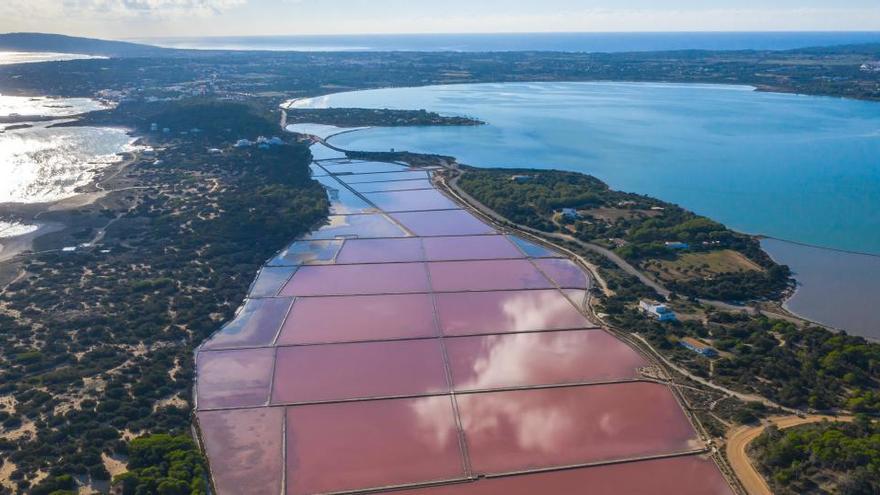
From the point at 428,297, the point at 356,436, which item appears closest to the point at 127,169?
the point at 428,297

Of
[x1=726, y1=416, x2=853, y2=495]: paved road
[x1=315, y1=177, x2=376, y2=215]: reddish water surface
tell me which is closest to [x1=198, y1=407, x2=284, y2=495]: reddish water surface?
[x1=726, y1=416, x2=853, y2=495]: paved road

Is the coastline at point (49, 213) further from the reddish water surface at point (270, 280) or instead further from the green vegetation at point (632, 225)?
the green vegetation at point (632, 225)

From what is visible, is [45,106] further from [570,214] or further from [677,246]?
[677,246]

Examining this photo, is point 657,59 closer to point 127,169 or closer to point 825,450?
point 127,169

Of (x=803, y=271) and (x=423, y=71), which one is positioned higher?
(x=423, y=71)

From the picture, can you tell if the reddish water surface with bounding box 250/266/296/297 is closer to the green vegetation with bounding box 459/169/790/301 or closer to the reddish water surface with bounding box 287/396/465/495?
the reddish water surface with bounding box 287/396/465/495

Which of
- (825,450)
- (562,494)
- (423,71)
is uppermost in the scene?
(423,71)
